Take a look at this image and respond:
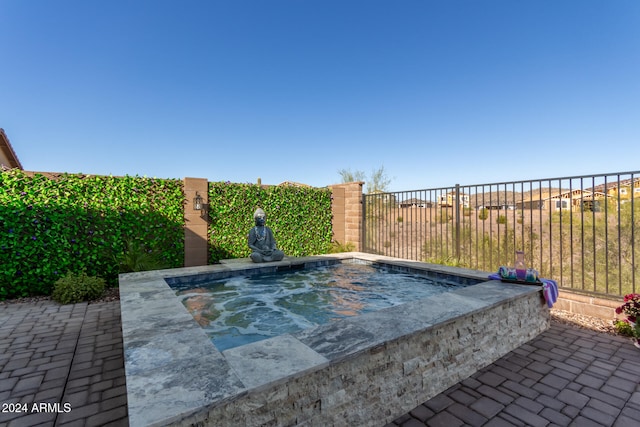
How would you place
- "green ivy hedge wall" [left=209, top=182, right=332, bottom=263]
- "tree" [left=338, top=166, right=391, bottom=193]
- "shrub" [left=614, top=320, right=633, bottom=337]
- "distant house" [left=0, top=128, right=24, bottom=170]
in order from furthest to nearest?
"tree" [left=338, top=166, right=391, bottom=193], "distant house" [left=0, top=128, right=24, bottom=170], "green ivy hedge wall" [left=209, top=182, right=332, bottom=263], "shrub" [left=614, top=320, right=633, bottom=337]

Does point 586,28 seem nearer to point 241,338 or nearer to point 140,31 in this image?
point 241,338

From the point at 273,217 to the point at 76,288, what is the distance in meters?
4.13

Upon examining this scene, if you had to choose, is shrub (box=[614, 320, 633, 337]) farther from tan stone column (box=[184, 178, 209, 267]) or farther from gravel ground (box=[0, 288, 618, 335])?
tan stone column (box=[184, 178, 209, 267])

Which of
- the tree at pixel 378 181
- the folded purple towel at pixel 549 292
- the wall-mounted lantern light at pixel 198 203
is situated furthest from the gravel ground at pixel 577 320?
the tree at pixel 378 181

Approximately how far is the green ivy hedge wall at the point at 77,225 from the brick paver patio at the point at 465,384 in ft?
6.07

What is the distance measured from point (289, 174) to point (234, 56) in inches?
427

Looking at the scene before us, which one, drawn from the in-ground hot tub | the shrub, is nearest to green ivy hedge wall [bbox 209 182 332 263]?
the in-ground hot tub

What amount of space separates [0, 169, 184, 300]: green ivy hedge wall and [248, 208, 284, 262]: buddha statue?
1695 millimetres

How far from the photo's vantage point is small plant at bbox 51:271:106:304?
447 cm

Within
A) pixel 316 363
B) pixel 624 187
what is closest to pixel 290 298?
pixel 316 363

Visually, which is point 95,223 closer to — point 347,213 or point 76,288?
point 76,288

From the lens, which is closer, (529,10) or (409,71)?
(529,10)

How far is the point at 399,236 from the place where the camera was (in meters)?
7.27

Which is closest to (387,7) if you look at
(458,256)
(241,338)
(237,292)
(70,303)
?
(458,256)
